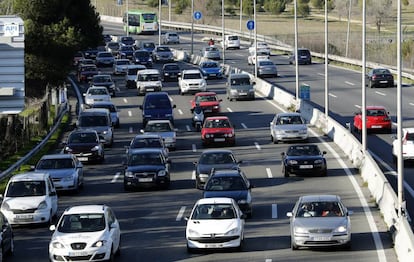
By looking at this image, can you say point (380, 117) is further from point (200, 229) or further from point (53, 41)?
point (200, 229)

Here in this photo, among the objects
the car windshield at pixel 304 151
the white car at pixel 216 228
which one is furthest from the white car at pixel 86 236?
the car windshield at pixel 304 151

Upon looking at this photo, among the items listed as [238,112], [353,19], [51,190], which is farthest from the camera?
[353,19]

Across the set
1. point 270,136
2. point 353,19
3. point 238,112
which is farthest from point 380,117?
point 353,19

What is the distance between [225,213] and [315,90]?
48673 mm

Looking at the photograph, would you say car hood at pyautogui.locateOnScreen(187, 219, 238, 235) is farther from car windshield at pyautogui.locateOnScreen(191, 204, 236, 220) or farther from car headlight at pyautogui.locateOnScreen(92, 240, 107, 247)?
car headlight at pyautogui.locateOnScreen(92, 240, 107, 247)

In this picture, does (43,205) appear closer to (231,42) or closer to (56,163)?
(56,163)

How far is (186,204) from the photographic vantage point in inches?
1444

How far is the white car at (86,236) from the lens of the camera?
26.6 metres

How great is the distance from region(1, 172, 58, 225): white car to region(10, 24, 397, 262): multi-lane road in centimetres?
46

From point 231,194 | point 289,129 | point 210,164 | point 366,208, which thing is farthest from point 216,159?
point 289,129

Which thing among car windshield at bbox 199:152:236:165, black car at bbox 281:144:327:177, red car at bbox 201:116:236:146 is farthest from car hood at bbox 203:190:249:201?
red car at bbox 201:116:236:146

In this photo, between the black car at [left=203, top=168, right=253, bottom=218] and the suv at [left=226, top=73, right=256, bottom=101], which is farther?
the suv at [left=226, top=73, right=256, bottom=101]

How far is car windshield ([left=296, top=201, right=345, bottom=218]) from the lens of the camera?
2846 cm

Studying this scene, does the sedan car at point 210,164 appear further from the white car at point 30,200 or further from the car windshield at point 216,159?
the white car at point 30,200
